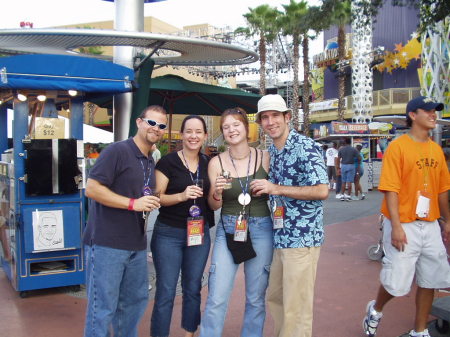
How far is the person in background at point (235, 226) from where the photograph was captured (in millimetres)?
3113

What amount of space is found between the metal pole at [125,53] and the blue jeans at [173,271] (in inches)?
130

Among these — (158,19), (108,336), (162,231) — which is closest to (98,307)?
(108,336)

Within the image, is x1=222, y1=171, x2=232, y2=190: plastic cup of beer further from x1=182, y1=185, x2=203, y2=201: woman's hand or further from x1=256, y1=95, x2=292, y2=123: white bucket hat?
x1=256, y1=95, x2=292, y2=123: white bucket hat

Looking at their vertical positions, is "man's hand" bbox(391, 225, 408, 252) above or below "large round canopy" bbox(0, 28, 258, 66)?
below

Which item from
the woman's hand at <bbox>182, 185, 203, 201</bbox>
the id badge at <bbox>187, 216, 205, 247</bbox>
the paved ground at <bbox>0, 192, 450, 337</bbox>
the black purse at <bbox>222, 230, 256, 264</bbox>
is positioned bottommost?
the paved ground at <bbox>0, 192, 450, 337</bbox>

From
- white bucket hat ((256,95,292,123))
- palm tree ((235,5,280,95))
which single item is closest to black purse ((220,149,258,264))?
white bucket hat ((256,95,292,123))

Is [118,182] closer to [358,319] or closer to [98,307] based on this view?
[98,307]

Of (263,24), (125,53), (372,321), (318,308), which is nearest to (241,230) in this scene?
(372,321)

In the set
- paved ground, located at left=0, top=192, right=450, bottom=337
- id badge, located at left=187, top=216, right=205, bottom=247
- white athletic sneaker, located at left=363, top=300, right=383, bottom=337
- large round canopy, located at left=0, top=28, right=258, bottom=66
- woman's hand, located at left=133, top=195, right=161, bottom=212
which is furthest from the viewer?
large round canopy, located at left=0, top=28, right=258, bottom=66

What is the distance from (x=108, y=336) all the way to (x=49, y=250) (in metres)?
2.03

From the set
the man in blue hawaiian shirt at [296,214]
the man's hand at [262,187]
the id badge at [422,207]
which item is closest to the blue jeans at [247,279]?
the man in blue hawaiian shirt at [296,214]

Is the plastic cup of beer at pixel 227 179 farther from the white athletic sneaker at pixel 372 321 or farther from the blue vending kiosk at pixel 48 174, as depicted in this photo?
the blue vending kiosk at pixel 48 174

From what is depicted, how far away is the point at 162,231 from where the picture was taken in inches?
132

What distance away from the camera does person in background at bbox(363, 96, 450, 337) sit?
11.2 ft
